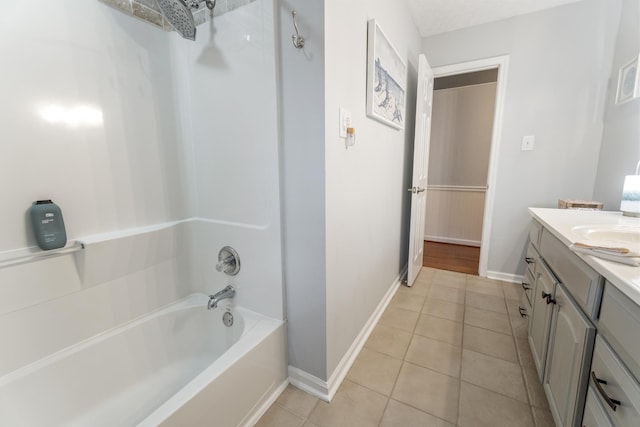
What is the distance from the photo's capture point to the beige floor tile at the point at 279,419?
121 centimetres

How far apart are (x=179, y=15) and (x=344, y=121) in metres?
0.89

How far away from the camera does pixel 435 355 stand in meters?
1.62

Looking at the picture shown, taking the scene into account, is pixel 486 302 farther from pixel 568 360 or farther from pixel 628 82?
pixel 628 82

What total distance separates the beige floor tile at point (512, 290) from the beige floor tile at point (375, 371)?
4.55 feet

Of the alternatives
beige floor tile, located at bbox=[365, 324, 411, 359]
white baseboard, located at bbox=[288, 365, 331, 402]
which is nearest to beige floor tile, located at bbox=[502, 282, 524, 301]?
beige floor tile, located at bbox=[365, 324, 411, 359]

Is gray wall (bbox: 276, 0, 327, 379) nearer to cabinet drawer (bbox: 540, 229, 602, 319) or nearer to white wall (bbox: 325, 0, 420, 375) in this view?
white wall (bbox: 325, 0, 420, 375)

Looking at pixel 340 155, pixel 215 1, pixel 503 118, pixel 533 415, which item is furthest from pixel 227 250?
pixel 503 118

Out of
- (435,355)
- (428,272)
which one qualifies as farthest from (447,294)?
(435,355)

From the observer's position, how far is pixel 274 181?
128cm

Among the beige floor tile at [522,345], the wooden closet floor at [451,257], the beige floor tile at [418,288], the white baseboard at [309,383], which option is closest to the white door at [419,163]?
the beige floor tile at [418,288]

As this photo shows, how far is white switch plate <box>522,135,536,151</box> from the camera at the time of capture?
2.35 metres

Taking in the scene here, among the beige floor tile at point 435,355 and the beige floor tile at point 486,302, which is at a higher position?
the beige floor tile at point 486,302

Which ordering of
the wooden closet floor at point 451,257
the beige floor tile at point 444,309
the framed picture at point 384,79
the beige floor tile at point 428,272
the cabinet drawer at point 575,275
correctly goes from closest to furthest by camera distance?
the cabinet drawer at point 575,275 < the framed picture at point 384,79 < the beige floor tile at point 444,309 < the beige floor tile at point 428,272 < the wooden closet floor at point 451,257

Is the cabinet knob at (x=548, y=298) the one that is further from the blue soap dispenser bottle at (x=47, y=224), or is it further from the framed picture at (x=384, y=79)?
the blue soap dispenser bottle at (x=47, y=224)
